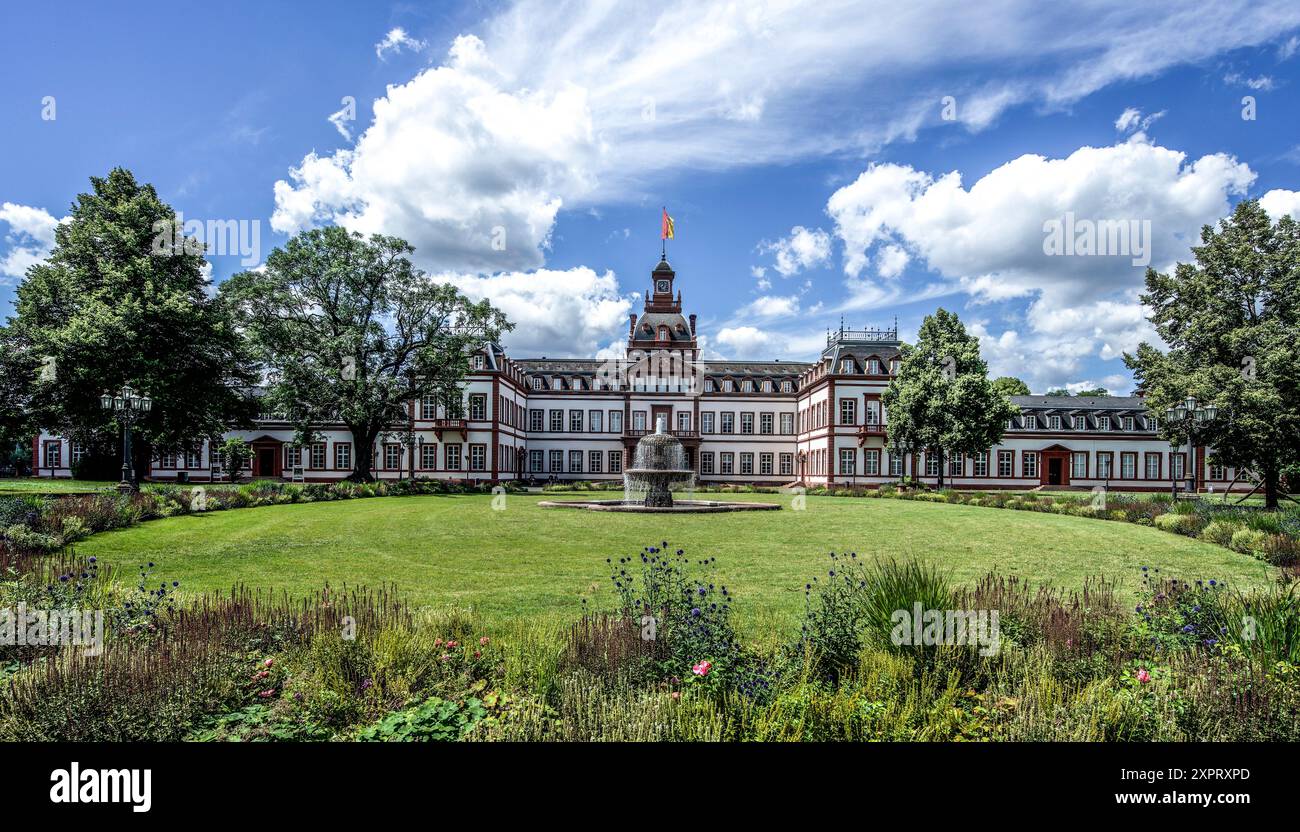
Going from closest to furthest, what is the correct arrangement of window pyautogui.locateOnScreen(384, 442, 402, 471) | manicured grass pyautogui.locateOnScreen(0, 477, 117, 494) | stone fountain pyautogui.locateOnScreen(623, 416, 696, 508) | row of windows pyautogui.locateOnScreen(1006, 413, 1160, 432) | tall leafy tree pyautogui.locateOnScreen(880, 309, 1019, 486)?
stone fountain pyautogui.locateOnScreen(623, 416, 696, 508) → manicured grass pyautogui.locateOnScreen(0, 477, 117, 494) → tall leafy tree pyautogui.locateOnScreen(880, 309, 1019, 486) → window pyautogui.locateOnScreen(384, 442, 402, 471) → row of windows pyautogui.locateOnScreen(1006, 413, 1160, 432)

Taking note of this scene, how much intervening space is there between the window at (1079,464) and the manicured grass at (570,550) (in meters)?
36.6

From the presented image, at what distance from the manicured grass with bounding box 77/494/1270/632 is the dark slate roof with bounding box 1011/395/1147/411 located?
123 ft

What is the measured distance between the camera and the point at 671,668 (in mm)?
5441

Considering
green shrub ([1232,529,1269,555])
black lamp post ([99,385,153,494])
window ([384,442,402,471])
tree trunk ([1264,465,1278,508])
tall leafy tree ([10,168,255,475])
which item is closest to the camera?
green shrub ([1232,529,1269,555])

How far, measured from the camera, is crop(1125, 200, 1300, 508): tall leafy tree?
2573 cm

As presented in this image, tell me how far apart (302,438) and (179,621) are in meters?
33.3

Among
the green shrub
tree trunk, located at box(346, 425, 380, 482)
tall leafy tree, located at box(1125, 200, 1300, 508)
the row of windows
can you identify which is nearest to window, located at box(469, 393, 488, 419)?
tree trunk, located at box(346, 425, 380, 482)

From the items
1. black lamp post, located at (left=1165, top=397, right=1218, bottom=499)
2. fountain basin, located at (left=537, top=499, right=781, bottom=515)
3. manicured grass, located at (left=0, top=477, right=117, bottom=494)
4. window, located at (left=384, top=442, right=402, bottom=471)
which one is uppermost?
black lamp post, located at (left=1165, top=397, right=1218, bottom=499)

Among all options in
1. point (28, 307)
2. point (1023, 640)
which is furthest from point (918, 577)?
point (28, 307)

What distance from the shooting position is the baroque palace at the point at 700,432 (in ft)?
166

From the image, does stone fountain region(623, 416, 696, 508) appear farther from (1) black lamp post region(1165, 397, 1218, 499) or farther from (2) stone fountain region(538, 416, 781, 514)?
(1) black lamp post region(1165, 397, 1218, 499)

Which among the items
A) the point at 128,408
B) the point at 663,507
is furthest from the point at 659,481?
the point at 128,408
